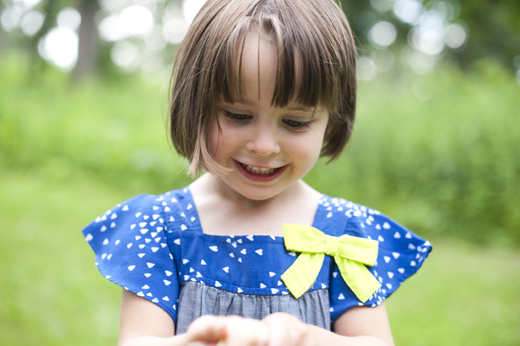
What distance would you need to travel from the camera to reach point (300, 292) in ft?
3.77

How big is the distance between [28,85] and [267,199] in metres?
8.71

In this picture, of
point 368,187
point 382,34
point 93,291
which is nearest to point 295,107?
point 93,291

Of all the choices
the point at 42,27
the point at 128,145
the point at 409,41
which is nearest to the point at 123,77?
the point at 42,27

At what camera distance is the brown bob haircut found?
3.43 ft

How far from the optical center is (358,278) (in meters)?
1.20

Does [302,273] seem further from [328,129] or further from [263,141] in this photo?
[328,129]

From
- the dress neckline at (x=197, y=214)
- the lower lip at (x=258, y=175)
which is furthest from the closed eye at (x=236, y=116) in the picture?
the dress neckline at (x=197, y=214)

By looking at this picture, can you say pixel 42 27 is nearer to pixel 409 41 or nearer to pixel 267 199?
pixel 267 199

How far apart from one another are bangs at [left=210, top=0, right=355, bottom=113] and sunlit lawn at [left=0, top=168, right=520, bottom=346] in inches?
80.9

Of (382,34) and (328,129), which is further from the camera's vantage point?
(382,34)

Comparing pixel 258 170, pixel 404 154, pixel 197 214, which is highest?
pixel 404 154

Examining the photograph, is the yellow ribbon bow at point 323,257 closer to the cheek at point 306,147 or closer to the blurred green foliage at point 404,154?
the cheek at point 306,147

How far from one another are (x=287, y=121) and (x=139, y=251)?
0.51m

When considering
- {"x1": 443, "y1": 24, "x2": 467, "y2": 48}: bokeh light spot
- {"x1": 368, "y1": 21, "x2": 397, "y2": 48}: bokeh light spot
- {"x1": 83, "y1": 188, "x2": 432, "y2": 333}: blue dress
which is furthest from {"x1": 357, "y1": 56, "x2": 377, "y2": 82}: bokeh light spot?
{"x1": 443, "y1": 24, "x2": 467, "y2": 48}: bokeh light spot
